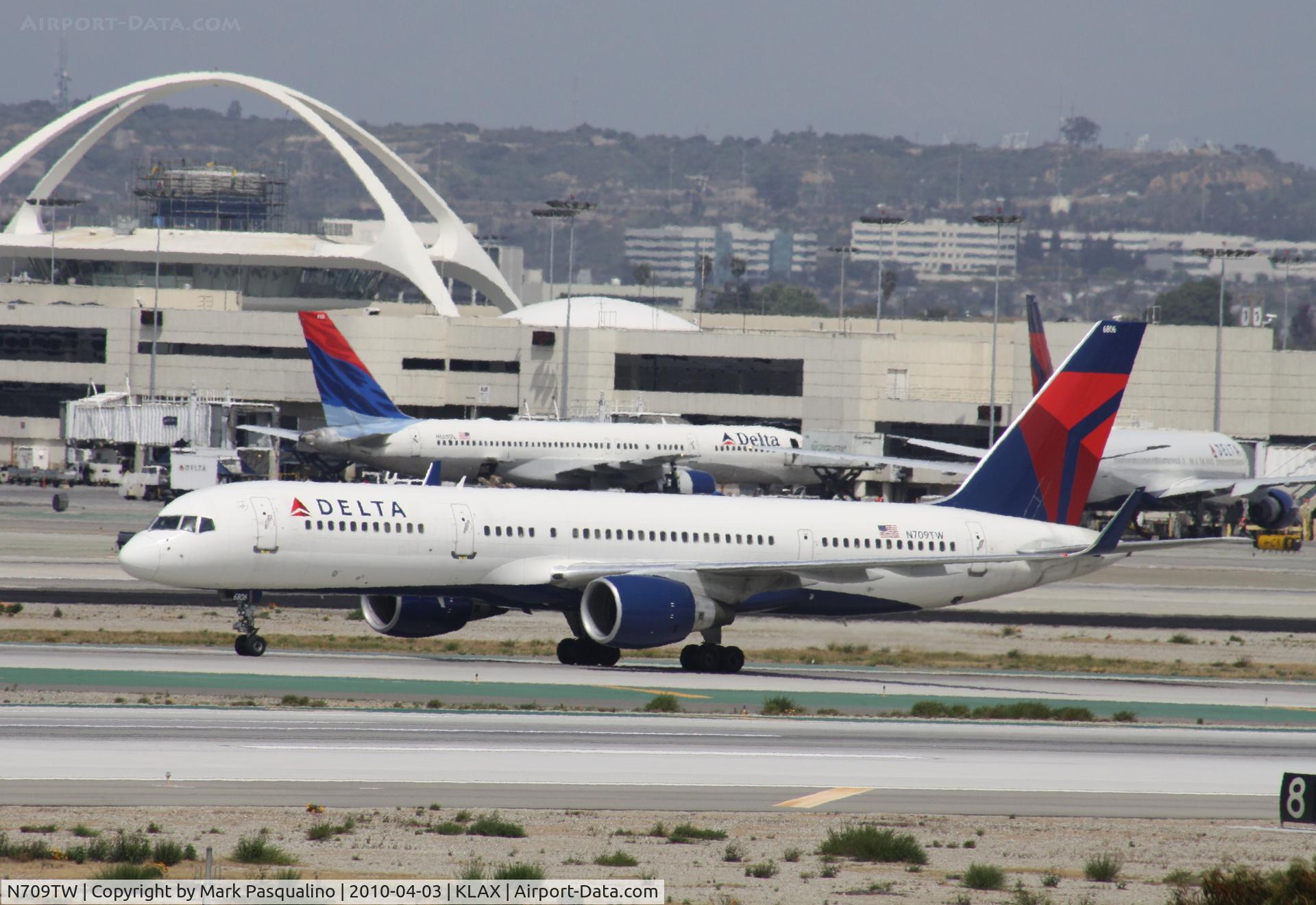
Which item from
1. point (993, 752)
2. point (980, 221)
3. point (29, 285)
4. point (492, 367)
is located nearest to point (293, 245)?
point (29, 285)

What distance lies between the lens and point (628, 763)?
88.8 feet

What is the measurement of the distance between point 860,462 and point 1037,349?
15097 mm

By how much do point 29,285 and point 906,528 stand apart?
119 meters

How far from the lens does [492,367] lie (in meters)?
134

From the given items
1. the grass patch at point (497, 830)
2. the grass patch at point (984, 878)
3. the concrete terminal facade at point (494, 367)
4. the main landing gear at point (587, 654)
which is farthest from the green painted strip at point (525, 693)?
the concrete terminal facade at point (494, 367)

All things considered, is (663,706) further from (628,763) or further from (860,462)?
(860,462)

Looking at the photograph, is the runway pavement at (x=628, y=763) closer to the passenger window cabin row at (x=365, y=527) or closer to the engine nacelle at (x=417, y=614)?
the passenger window cabin row at (x=365, y=527)

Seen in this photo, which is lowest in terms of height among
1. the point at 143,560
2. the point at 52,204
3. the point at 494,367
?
the point at 143,560

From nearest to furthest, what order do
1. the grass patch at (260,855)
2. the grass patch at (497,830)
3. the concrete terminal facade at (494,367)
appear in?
the grass patch at (260,855)
the grass patch at (497,830)
the concrete terminal facade at (494,367)

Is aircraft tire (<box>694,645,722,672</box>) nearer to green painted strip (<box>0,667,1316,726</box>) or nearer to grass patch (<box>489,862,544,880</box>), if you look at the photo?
green painted strip (<box>0,667,1316,726</box>)

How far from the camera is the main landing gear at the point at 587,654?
1645 inches

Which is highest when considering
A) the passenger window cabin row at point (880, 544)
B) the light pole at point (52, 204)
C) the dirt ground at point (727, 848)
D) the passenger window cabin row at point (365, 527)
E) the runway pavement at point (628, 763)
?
the light pole at point (52, 204)

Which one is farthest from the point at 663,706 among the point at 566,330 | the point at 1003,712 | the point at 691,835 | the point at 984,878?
the point at 566,330

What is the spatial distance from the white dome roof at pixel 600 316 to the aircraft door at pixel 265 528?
363ft
